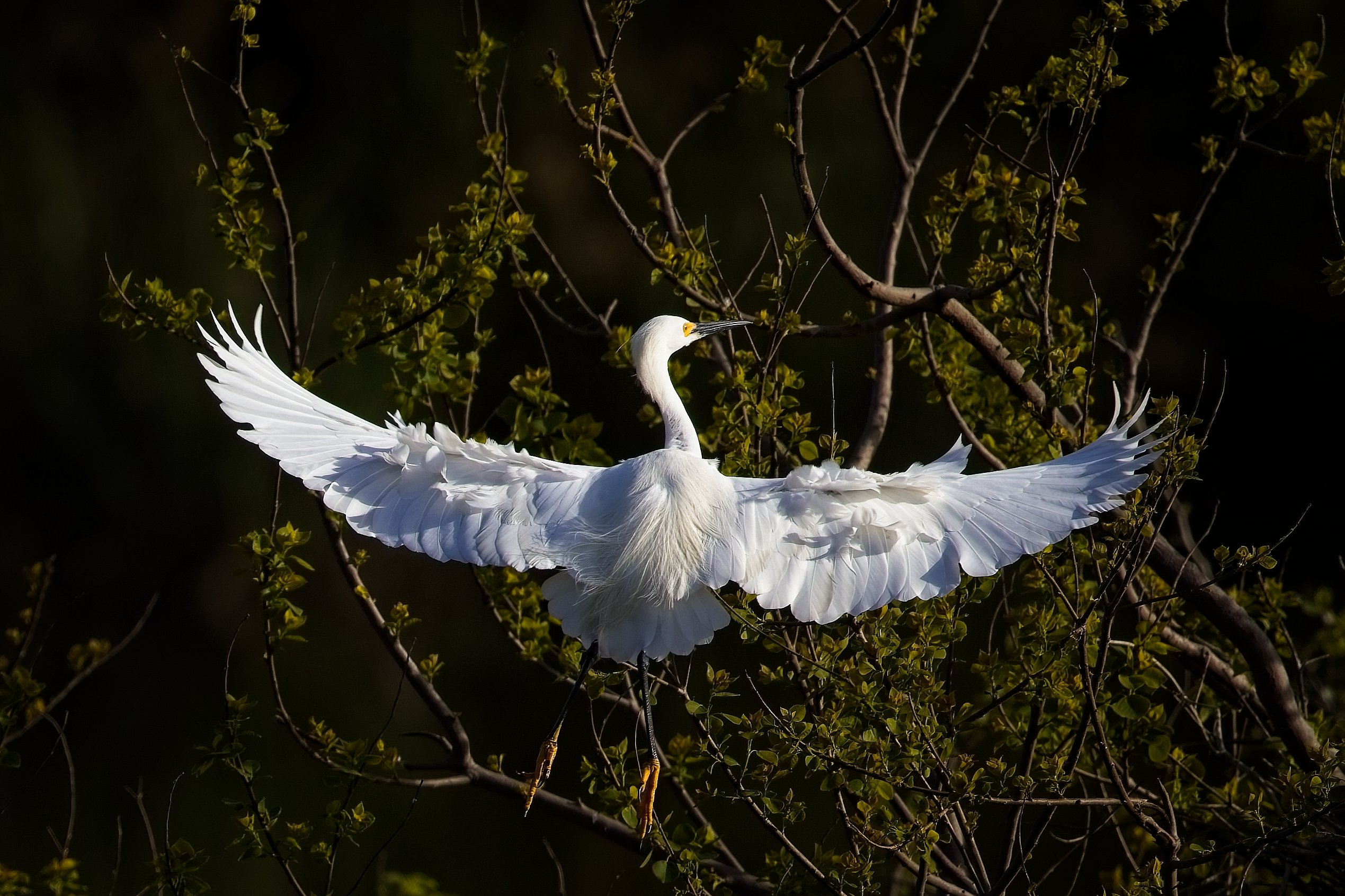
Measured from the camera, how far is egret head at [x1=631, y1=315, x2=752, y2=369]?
242 centimetres

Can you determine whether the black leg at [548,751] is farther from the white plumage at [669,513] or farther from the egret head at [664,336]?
the egret head at [664,336]

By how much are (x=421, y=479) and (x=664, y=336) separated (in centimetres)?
53

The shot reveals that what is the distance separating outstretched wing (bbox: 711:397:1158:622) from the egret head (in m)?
0.47

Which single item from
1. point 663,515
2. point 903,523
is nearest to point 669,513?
point 663,515

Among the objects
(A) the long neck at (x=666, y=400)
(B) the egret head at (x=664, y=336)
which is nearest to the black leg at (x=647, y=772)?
(A) the long neck at (x=666, y=400)

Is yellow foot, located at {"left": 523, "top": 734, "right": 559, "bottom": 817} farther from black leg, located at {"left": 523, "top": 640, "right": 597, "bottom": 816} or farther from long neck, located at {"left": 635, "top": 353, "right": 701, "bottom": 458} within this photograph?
long neck, located at {"left": 635, "top": 353, "right": 701, "bottom": 458}

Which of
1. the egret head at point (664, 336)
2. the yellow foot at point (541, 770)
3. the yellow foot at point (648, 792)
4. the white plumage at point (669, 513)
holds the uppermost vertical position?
the egret head at point (664, 336)

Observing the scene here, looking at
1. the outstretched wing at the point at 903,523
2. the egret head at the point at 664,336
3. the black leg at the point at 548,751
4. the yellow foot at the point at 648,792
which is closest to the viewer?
the outstretched wing at the point at 903,523

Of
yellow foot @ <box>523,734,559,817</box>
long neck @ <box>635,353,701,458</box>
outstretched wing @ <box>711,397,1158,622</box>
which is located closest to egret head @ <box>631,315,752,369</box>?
long neck @ <box>635,353,701,458</box>

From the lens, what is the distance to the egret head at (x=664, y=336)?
7.93 ft

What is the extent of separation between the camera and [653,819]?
2.05m

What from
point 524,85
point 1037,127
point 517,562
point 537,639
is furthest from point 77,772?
point 1037,127

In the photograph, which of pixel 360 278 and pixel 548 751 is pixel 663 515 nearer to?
pixel 548 751

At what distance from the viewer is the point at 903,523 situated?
195 centimetres
